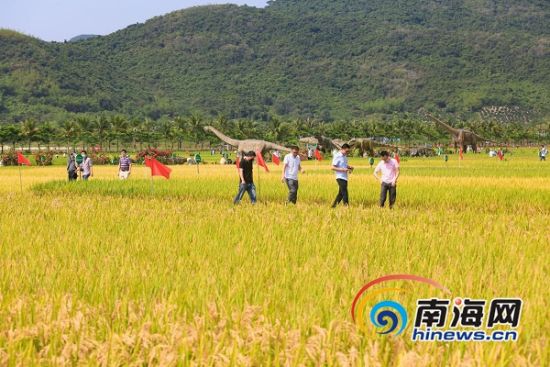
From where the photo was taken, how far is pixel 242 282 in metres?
4.53

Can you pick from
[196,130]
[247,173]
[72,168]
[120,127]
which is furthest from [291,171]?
[196,130]

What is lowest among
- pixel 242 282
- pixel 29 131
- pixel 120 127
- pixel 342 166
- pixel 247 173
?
pixel 242 282

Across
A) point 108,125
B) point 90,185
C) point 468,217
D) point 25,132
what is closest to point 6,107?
point 108,125

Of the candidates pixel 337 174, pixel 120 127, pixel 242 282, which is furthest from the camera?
pixel 120 127

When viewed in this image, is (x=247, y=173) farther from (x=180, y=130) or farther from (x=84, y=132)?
(x=180, y=130)

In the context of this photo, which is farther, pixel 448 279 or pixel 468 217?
pixel 468 217

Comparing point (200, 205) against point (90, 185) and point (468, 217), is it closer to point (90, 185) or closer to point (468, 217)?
point (468, 217)

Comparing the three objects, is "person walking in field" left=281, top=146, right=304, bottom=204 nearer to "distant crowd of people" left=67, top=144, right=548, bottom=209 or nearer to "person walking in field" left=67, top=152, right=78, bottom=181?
"distant crowd of people" left=67, top=144, right=548, bottom=209

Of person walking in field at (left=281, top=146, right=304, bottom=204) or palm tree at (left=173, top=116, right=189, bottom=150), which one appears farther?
palm tree at (left=173, top=116, right=189, bottom=150)

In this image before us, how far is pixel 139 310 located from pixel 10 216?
7.30 metres

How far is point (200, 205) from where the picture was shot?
13.3 m

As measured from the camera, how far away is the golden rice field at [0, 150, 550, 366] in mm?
2975

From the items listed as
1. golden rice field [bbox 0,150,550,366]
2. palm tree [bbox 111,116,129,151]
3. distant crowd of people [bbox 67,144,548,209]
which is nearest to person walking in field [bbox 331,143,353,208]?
distant crowd of people [bbox 67,144,548,209]

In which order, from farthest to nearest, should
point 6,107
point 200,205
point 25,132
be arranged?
point 6,107 < point 25,132 < point 200,205
